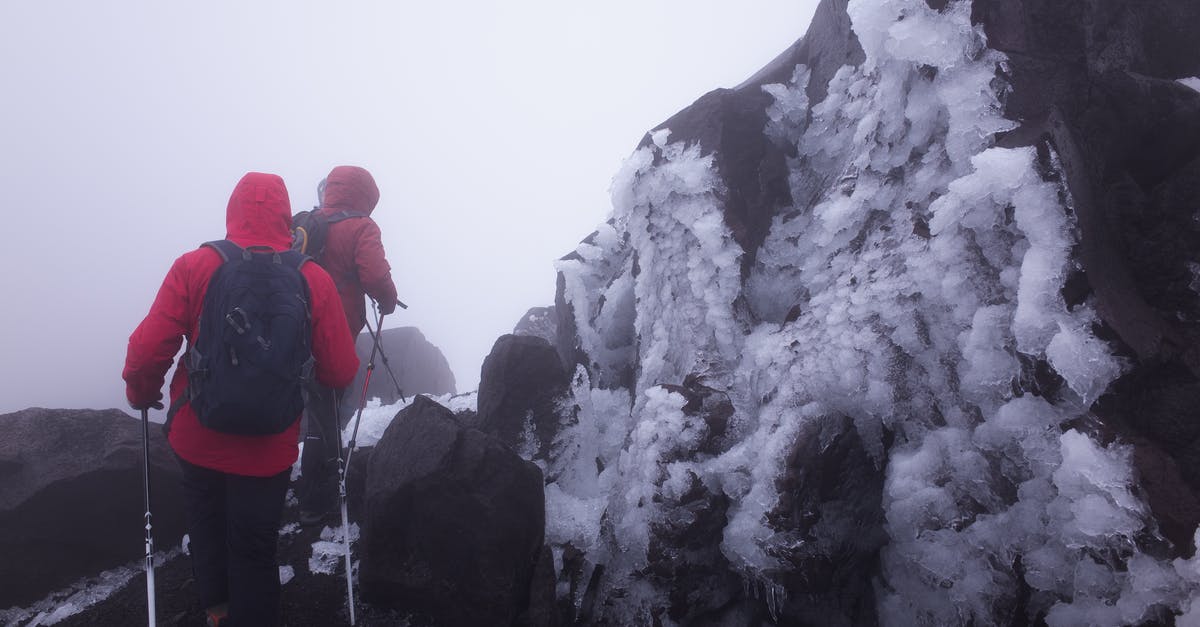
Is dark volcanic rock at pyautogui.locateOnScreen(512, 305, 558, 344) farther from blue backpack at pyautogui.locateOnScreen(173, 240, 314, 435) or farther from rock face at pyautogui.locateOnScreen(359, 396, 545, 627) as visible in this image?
blue backpack at pyautogui.locateOnScreen(173, 240, 314, 435)

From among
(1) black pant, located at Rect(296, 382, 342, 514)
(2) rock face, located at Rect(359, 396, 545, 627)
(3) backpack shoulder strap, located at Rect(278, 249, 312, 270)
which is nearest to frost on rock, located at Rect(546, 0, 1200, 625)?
(2) rock face, located at Rect(359, 396, 545, 627)

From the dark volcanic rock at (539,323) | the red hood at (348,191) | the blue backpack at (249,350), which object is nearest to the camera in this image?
the blue backpack at (249,350)

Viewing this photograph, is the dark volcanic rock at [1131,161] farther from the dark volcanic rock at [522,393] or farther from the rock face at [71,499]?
the rock face at [71,499]

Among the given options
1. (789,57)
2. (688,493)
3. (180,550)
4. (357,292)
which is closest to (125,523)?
(180,550)

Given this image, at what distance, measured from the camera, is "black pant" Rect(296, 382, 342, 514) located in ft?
18.1

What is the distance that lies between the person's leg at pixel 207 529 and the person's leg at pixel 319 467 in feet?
6.27

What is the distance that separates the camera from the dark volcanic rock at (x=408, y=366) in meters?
16.7

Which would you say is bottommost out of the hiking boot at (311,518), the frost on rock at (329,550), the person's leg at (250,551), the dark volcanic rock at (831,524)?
the dark volcanic rock at (831,524)

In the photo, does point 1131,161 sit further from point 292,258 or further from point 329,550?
point 329,550

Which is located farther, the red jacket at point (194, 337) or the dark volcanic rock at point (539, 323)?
the dark volcanic rock at point (539, 323)

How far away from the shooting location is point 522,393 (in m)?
6.76

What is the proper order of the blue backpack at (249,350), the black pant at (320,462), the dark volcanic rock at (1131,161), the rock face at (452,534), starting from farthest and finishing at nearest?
1. the black pant at (320,462)
2. the rock face at (452,534)
3. the dark volcanic rock at (1131,161)
4. the blue backpack at (249,350)

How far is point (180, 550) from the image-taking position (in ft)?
18.6

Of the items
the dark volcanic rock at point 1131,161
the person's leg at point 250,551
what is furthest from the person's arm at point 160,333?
the dark volcanic rock at point 1131,161
